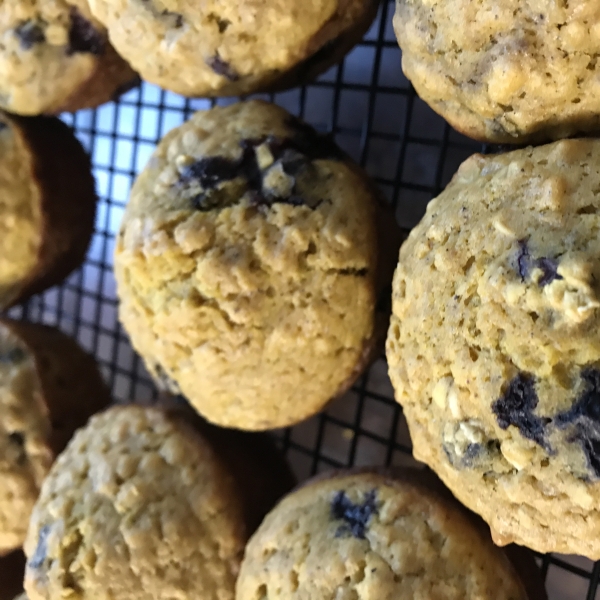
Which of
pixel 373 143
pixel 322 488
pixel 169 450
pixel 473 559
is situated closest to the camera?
pixel 473 559

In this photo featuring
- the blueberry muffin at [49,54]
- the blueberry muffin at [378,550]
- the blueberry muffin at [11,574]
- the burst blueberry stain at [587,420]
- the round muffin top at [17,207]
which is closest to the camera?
the burst blueberry stain at [587,420]

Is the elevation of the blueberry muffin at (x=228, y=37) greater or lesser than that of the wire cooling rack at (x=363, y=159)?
greater

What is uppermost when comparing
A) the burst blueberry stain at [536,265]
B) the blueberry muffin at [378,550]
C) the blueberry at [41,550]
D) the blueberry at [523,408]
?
the burst blueberry stain at [536,265]

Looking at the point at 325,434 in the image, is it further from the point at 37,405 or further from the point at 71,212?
the point at 71,212

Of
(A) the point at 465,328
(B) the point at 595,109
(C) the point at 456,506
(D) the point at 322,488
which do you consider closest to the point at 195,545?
(D) the point at 322,488

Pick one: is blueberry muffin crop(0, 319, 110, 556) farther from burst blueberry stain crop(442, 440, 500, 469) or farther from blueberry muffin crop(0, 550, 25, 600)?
burst blueberry stain crop(442, 440, 500, 469)

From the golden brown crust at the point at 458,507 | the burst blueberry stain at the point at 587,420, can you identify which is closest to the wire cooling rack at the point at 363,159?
the golden brown crust at the point at 458,507

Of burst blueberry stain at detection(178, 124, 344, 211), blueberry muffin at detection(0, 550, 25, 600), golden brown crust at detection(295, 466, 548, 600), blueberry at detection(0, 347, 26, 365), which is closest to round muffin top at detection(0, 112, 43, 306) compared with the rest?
blueberry at detection(0, 347, 26, 365)

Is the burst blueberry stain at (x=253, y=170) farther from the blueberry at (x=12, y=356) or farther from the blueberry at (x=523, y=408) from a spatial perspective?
the blueberry at (x=12, y=356)
